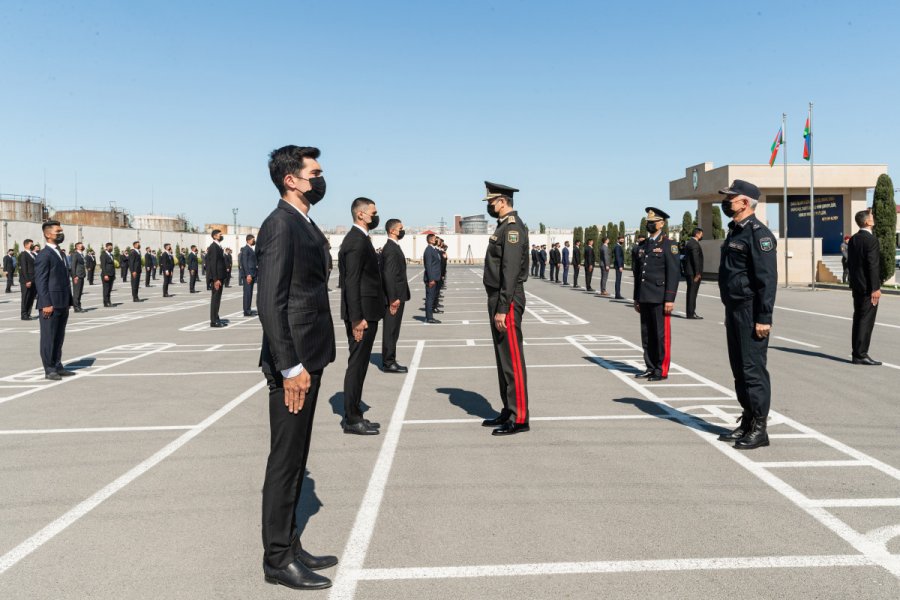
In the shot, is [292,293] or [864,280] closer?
[292,293]

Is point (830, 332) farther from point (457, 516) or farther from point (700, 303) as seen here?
point (457, 516)

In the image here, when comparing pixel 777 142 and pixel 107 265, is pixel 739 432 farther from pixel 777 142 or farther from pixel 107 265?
pixel 777 142

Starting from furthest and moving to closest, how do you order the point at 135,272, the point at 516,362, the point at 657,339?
the point at 135,272, the point at 657,339, the point at 516,362

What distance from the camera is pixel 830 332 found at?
45.2 feet

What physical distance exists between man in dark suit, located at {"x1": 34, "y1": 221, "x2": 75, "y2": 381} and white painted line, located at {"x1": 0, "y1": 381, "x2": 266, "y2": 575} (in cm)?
360

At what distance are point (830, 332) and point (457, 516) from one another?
1200 cm

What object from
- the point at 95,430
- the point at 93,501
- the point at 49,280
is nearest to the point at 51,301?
the point at 49,280

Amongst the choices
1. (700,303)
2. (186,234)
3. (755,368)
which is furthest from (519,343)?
(186,234)

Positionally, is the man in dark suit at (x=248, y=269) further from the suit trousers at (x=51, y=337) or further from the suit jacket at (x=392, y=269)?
the suit jacket at (x=392, y=269)

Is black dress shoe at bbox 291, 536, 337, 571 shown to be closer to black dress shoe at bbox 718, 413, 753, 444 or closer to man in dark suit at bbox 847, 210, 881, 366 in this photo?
black dress shoe at bbox 718, 413, 753, 444

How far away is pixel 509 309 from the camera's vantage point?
6016 mm

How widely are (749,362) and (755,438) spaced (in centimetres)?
58

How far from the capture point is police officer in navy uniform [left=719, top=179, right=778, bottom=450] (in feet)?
18.2

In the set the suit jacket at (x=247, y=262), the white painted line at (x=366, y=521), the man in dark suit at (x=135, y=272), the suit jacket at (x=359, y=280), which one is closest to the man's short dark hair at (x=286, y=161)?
the white painted line at (x=366, y=521)
